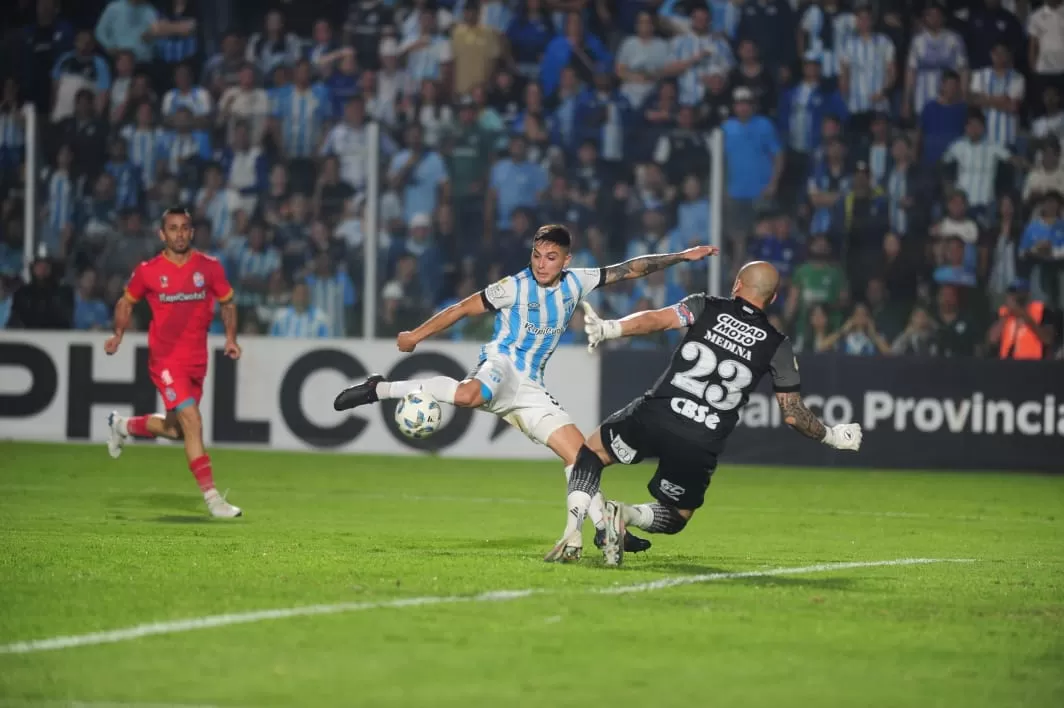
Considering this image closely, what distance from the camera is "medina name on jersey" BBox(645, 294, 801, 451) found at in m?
8.24

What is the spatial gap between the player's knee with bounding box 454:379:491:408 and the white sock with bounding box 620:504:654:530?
41.3 inches

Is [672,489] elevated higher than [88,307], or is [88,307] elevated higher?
[88,307]

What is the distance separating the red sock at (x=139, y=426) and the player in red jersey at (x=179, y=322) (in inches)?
0.7

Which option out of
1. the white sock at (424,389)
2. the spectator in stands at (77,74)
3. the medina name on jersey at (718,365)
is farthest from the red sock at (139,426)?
the spectator in stands at (77,74)

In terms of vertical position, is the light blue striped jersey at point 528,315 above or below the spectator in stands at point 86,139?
below

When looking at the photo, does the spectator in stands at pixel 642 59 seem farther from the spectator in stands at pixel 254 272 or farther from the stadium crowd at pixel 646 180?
the spectator in stands at pixel 254 272

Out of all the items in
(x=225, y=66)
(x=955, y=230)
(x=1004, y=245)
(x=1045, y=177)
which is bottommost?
(x=1004, y=245)

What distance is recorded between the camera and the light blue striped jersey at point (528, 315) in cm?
909

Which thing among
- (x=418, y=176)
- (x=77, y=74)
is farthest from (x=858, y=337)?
(x=77, y=74)

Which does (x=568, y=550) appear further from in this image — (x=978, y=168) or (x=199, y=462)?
(x=978, y=168)

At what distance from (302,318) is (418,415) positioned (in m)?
8.54

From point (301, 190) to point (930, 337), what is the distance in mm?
6826

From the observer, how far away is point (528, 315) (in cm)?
912

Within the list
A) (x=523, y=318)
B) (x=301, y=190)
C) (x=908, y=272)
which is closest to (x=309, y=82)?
(x=301, y=190)
